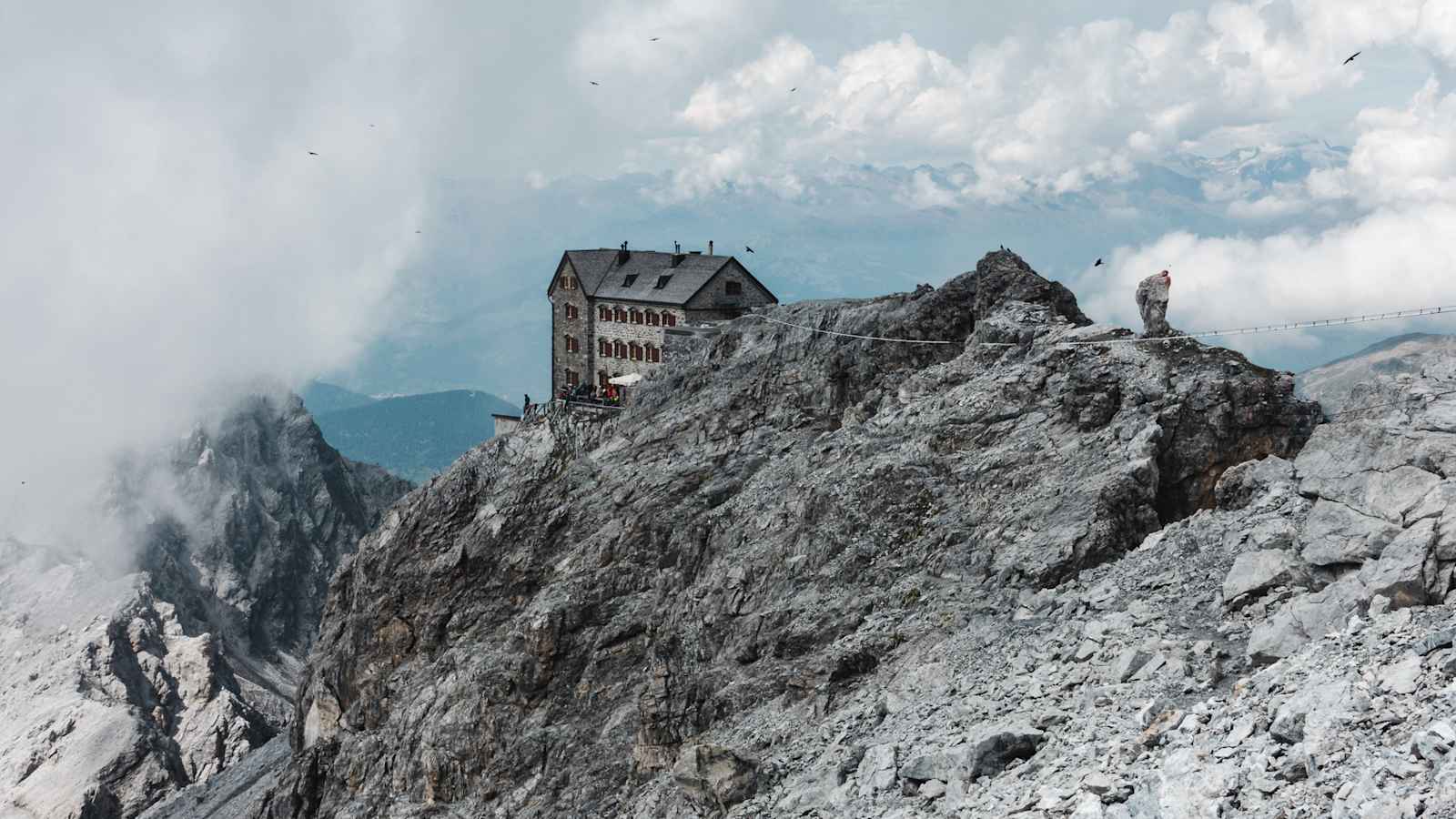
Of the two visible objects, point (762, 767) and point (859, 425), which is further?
point (859, 425)

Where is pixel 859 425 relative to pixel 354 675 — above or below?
above

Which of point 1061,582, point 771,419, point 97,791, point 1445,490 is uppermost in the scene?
point 771,419

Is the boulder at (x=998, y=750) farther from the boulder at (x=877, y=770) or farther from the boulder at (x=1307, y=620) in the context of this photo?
the boulder at (x=1307, y=620)

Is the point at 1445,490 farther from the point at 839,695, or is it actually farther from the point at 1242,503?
the point at 839,695

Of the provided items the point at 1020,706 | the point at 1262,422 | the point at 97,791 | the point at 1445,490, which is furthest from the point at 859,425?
the point at 97,791

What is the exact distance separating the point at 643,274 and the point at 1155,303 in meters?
52.7

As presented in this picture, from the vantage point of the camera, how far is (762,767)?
41000mm

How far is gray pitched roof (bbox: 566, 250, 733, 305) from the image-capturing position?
96.7 meters

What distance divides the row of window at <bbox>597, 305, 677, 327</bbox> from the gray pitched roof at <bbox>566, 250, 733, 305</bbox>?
93 centimetres

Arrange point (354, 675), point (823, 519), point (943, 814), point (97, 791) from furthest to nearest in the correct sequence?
point (97, 791)
point (354, 675)
point (823, 519)
point (943, 814)

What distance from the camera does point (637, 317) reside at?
320 feet

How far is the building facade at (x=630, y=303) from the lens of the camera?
96062 mm

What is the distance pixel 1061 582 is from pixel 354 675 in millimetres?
48192

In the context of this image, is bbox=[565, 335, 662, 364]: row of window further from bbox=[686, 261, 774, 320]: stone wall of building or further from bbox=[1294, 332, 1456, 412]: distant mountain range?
bbox=[1294, 332, 1456, 412]: distant mountain range
